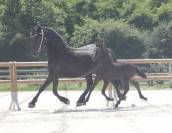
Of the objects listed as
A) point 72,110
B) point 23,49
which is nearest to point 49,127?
point 72,110

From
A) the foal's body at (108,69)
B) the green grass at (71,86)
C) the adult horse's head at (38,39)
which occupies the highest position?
the adult horse's head at (38,39)

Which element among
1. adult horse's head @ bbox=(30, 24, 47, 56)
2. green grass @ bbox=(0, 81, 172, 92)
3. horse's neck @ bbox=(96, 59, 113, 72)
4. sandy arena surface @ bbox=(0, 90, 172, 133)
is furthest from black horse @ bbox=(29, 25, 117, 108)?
green grass @ bbox=(0, 81, 172, 92)

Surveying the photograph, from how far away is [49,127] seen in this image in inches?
408

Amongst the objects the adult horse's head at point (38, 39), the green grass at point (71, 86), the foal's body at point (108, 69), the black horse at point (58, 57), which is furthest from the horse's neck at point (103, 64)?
the green grass at point (71, 86)

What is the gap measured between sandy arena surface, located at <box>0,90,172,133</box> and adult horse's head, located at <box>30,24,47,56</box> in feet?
4.89

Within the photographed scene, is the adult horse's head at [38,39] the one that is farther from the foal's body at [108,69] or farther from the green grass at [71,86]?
the green grass at [71,86]

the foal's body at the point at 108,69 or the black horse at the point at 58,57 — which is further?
the foal's body at the point at 108,69

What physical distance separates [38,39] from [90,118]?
3494mm

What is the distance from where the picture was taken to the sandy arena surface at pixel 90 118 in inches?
393

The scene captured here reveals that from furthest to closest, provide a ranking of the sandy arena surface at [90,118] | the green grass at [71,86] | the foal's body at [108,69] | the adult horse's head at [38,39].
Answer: the green grass at [71,86] < the foal's body at [108,69] < the adult horse's head at [38,39] < the sandy arena surface at [90,118]

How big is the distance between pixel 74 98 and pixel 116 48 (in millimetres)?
32903

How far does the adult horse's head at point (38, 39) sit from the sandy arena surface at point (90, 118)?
149 centimetres

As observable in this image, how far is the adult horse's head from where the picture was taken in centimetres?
1452

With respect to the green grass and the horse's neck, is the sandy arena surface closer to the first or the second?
the horse's neck
